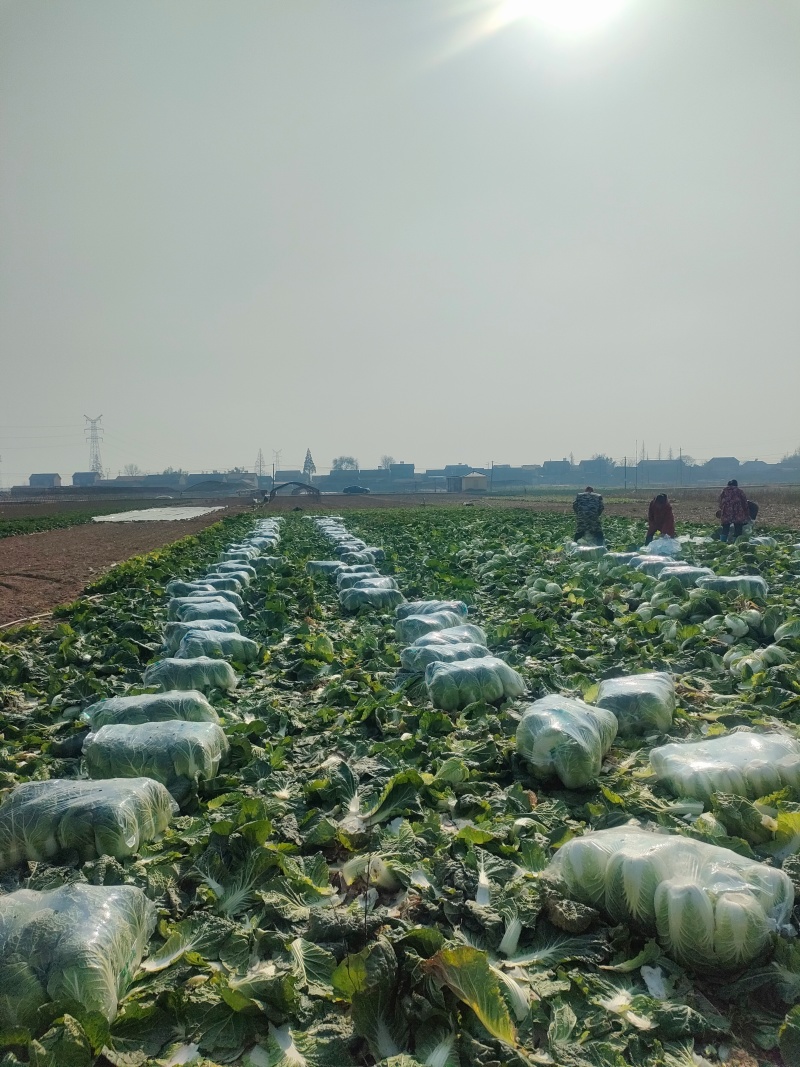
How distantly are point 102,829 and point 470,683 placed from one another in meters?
3.53

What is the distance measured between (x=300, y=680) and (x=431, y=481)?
12461cm

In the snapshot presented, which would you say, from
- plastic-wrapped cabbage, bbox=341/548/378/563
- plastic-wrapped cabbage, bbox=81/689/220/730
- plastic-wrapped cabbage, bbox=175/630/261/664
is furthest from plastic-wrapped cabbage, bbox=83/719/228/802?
plastic-wrapped cabbage, bbox=341/548/378/563

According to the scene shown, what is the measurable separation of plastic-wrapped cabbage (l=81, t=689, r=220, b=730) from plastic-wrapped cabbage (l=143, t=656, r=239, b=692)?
1.11 m

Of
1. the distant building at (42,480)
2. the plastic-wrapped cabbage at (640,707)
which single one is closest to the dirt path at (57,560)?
the plastic-wrapped cabbage at (640,707)

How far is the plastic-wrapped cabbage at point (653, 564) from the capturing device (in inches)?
475

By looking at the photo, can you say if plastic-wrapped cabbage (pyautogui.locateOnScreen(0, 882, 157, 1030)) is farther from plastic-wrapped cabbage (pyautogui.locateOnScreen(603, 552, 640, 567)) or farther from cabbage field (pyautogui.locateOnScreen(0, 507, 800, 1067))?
plastic-wrapped cabbage (pyautogui.locateOnScreen(603, 552, 640, 567))

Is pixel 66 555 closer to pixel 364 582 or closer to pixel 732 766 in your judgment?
pixel 364 582

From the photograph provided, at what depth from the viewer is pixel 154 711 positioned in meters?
5.76

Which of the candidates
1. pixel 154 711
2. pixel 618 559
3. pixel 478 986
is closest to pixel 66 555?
pixel 618 559

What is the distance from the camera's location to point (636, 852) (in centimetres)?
331

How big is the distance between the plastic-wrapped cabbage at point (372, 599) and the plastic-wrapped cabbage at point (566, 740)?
630 cm

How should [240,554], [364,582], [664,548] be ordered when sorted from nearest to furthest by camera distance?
[364,582], [664,548], [240,554]

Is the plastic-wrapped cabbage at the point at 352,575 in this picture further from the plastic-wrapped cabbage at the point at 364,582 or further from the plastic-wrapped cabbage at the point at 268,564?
the plastic-wrapped cabbage at the point at 268,564

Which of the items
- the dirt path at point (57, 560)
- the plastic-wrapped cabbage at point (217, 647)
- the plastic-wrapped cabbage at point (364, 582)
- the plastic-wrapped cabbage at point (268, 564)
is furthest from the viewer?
the plastic-wrapped cabbage at point (268, 564)
